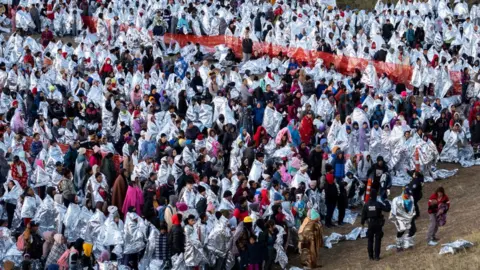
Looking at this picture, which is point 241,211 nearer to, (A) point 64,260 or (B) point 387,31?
(A) point 64,260

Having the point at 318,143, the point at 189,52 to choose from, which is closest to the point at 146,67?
the point at 189,52

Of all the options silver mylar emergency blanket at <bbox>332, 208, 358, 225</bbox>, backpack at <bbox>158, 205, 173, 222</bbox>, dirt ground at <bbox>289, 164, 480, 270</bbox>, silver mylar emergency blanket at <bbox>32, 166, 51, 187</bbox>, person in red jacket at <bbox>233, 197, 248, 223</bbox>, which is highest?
person in red jacket at <bbox>233, 197, 248, 223</bbox>

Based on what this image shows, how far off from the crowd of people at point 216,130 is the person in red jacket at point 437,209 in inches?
1.7

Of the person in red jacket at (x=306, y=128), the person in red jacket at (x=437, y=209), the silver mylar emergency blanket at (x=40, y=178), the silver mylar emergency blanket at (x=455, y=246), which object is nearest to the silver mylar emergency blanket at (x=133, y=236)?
the silver mylar emergency blanket at (x=40, y=178)

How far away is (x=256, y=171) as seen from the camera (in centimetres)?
2402

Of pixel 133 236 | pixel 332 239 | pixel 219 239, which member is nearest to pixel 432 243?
pixel 332 239


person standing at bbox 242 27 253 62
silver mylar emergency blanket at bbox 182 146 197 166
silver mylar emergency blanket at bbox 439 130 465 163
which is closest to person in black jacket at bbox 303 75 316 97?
silver mylar emergency blanket at bbox 439 130 465 163

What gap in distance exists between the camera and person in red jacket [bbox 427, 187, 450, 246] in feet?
68.0

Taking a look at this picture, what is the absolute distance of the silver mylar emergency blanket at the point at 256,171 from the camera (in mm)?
23959

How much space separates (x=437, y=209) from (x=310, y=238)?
2.39 metres

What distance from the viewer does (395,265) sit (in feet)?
66.4

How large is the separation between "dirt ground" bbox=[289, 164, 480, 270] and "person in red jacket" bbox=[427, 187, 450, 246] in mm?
335

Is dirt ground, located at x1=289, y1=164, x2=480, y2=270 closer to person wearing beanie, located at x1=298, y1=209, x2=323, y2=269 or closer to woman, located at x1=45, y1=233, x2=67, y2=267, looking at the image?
person wearing beanie, located at x1=298, y1=209, x2=323, y2=269

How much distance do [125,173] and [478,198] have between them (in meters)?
7.73
